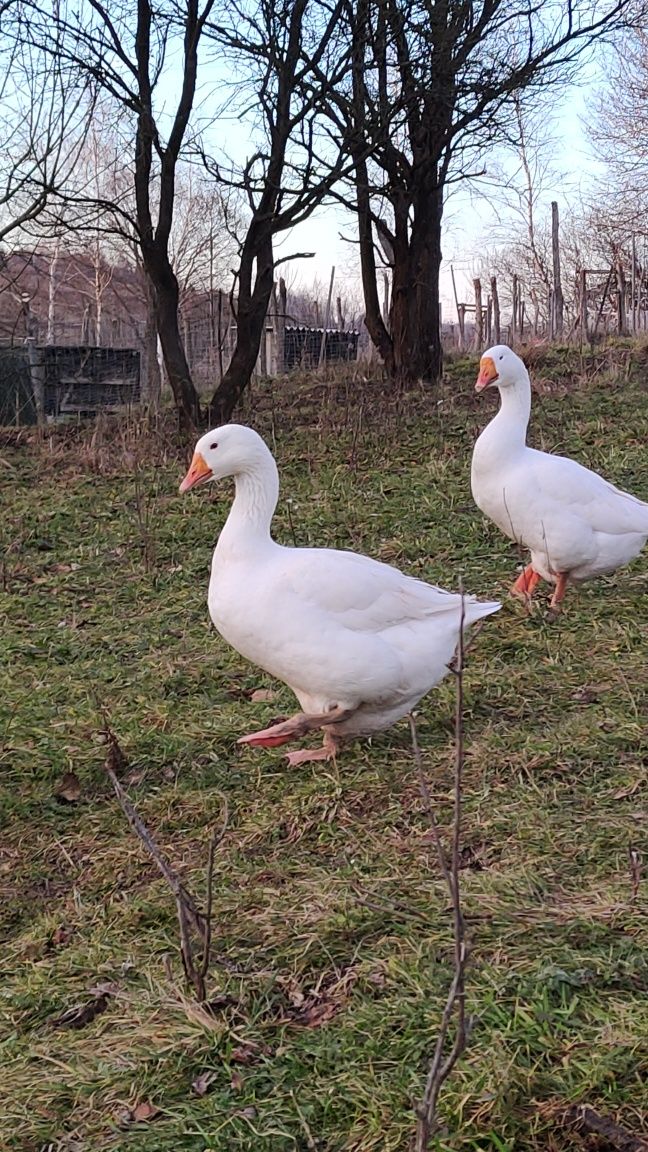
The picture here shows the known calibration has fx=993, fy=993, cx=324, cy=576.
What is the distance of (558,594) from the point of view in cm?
538

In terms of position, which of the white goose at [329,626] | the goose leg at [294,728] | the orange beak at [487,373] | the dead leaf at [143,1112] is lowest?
the dead leaf at [143,1112]

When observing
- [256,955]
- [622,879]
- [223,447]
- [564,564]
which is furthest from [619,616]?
[256,955]

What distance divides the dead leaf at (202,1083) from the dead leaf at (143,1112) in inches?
3.4

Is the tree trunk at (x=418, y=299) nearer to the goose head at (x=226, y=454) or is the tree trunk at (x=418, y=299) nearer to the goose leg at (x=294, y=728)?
the goose head at (x=226, y=454)

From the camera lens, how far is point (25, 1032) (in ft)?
8.11

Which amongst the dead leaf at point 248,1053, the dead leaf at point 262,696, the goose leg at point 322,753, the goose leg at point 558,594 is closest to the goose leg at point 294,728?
the goose leg at point 322,753

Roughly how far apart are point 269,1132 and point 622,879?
1.19 m

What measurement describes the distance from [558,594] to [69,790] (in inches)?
111

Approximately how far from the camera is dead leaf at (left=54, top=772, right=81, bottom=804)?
12.5 ft

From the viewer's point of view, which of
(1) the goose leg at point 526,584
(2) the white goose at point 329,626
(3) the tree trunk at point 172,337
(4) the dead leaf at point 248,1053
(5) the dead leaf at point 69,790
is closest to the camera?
(4) the dead leaf at point 248,1053

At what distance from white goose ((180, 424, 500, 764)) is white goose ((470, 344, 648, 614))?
1.49 meters

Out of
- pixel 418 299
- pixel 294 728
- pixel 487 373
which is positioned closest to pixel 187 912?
pixel 294 728

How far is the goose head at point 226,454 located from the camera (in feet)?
13.1

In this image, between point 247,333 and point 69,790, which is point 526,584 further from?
point 247,333
